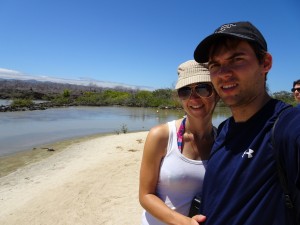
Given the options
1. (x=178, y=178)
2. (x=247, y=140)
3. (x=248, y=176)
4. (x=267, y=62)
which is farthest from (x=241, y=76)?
(x=178, y=178)

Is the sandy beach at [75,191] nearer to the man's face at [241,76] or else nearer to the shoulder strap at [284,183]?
the man's face at [241,76]

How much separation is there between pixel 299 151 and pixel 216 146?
1.64 ft

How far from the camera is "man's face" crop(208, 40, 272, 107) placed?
1.26 m

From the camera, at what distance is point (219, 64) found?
1401mm

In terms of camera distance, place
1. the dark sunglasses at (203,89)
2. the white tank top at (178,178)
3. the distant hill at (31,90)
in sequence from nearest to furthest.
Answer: the white tank top at (178,178)
the dark sunglasses at (203,89)
the distant hill at (31,90)

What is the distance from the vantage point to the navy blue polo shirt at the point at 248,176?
1064 mm

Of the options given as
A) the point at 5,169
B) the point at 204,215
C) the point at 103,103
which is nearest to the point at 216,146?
the point at 204,215

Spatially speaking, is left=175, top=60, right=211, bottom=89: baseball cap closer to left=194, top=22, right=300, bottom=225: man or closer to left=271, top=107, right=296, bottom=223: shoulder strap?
left=194, top=22, right=300, bottom=225: man

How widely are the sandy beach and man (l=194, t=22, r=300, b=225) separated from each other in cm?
416

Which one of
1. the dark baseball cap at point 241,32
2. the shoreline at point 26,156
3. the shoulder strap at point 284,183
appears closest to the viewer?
the shoulder strap at point 284,183

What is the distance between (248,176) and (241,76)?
418mm

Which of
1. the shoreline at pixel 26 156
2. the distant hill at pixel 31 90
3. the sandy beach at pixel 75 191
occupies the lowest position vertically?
the shoreline at pixel 26 156

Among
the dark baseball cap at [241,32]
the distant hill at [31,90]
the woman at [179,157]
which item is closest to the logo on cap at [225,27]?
Result: the dark baseball cap at [241,32]

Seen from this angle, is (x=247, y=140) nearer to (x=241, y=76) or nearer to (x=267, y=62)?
(x=241, y=76)
